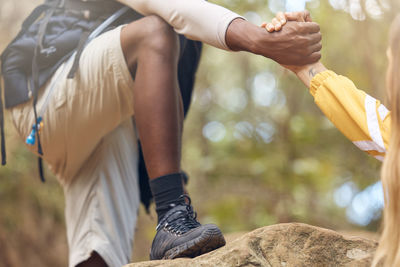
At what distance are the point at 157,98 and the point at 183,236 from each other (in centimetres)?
44

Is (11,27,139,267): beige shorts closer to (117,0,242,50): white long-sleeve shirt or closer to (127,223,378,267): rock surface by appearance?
(117,0,242,50): white long-sleeve shirt

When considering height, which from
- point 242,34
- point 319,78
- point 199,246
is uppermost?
point 242,34

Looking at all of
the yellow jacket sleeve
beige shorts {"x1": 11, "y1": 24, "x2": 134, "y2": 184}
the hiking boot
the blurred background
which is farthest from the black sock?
the blurred background

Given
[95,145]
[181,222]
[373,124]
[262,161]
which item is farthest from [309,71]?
[262,161]

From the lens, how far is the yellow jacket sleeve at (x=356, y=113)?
1410 millimetres

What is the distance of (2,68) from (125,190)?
67 centimetres

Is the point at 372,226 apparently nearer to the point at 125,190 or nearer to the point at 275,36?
the point at 125,190

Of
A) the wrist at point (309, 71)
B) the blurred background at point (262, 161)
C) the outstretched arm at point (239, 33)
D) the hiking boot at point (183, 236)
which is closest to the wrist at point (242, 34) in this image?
the outstretched arm at point (239, 33)

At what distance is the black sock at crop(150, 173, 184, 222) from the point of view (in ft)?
5.49

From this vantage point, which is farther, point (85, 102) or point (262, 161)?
point (262, 161)

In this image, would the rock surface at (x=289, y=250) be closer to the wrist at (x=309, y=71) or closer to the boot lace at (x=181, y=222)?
the boot lace at (x=181, y=222)

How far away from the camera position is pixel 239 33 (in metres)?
1.66

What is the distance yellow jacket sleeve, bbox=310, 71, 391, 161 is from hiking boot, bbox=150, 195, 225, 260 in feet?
1.49

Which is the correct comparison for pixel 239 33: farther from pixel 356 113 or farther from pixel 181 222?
pixel 181 222
